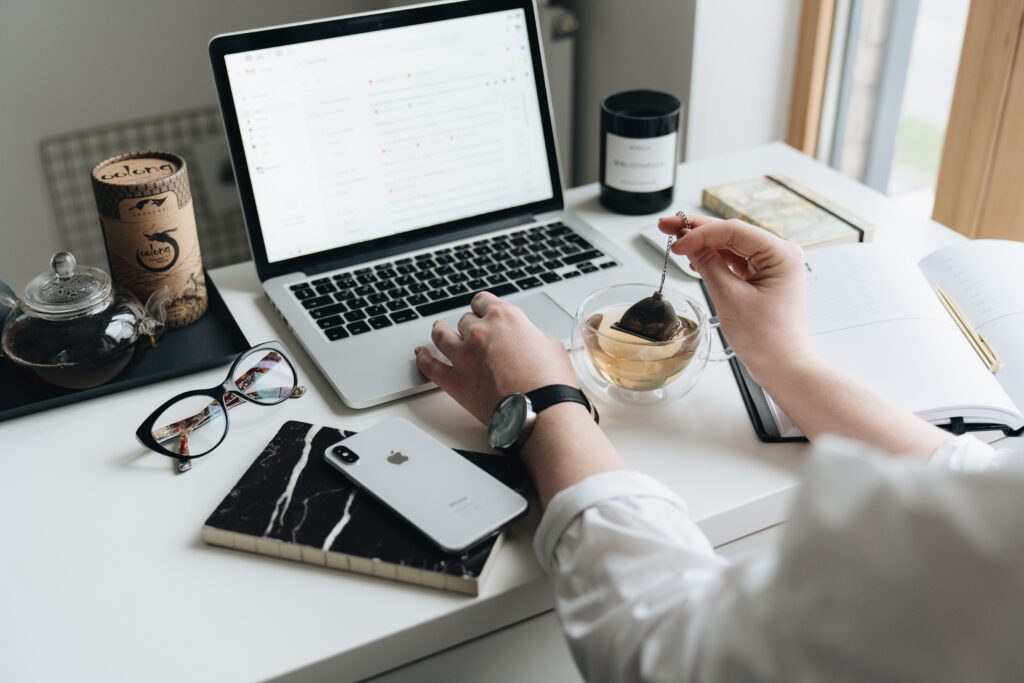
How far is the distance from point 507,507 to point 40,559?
1.20ft

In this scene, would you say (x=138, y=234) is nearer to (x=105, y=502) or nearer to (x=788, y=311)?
(x=105, y=502)

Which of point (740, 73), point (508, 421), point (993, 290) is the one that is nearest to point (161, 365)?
point (508, 421)

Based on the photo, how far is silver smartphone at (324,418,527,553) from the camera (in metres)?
0.69

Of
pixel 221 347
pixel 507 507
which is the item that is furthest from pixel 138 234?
pixel 507 507

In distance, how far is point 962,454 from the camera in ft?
2.35

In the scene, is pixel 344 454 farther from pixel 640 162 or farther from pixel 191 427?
pixel 640 162

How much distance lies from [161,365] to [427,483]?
361 millimetres

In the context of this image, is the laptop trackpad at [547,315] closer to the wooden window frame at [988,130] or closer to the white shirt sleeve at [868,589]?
the white shirt sleeve at [868,589]

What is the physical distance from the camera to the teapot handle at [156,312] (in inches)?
36.8

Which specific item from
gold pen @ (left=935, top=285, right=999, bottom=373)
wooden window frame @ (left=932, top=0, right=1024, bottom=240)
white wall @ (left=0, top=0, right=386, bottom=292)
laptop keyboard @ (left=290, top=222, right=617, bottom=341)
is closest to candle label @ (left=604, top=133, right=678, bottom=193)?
laptop keyboard @ (left=290, top=222, right=617, bottom=341)

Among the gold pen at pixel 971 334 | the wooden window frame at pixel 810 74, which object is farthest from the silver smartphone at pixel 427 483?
the wooden window frame at pixel 810 74

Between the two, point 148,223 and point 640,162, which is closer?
point 148,223

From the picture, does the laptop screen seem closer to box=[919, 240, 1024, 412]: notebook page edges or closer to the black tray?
the black tray

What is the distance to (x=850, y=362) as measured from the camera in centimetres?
86
